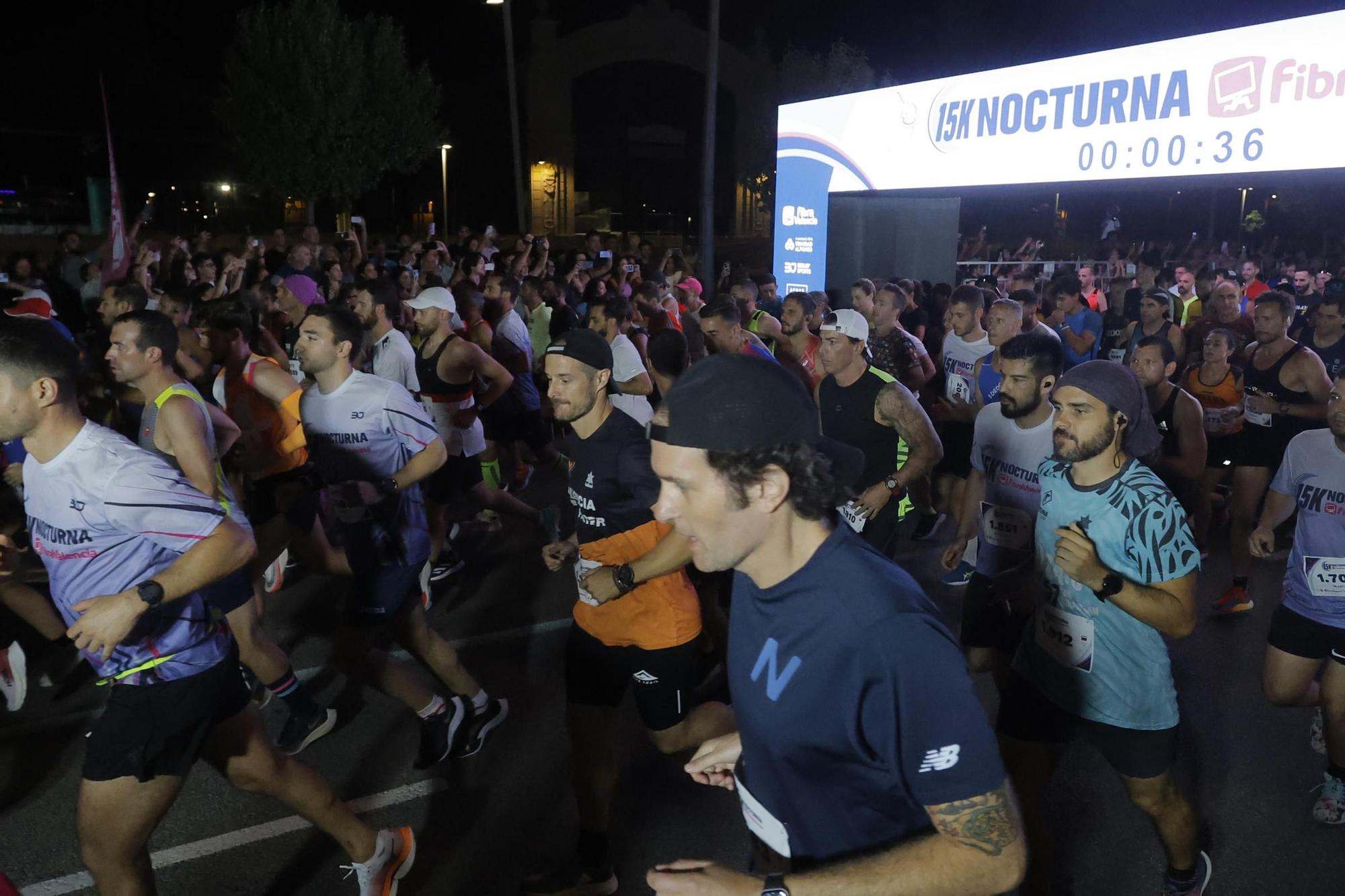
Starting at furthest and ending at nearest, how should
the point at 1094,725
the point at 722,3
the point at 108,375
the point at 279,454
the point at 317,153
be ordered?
1. the point at 722,3
2. the point at 317,153
3. the point at 108,375
4. the point at 279,454
5. the point at 1094,725

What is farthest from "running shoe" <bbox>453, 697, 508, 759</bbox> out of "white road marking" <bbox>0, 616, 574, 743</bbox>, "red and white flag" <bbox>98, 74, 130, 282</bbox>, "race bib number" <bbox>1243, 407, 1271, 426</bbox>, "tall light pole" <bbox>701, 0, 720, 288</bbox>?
"tall light pole" <bbox>701, 0, 720, 288</bbox>

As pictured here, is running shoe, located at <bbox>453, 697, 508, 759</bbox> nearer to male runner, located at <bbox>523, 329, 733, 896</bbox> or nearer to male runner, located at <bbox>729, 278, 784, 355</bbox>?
male runner, located at <bbox>523, 329, 733, 896</bbox>

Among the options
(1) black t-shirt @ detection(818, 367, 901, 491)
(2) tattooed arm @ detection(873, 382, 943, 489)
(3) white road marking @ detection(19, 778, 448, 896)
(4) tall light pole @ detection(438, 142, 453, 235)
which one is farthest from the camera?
(4) tall light pole @ detection(438, 142, 453, 235)

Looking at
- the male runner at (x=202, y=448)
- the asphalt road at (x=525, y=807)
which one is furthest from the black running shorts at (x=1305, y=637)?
the male runner at (x=202, y=448)

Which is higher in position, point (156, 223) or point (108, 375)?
point (156, 223)

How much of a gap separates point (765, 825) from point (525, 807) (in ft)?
8.28

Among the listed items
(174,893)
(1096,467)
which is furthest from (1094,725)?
(174,893)

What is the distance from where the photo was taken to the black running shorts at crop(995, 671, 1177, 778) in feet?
9.77

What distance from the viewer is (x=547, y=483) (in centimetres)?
970

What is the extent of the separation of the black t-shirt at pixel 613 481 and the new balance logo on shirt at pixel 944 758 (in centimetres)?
192

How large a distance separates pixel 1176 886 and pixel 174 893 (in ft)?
11.7

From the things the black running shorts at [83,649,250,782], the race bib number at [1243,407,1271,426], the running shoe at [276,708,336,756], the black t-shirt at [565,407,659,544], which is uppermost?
the black t-shirt at [565,407,659,544]

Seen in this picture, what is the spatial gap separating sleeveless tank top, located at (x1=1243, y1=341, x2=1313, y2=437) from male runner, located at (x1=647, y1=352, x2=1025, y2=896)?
5.98 meters

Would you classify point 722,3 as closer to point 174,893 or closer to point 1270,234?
point 1270,234
